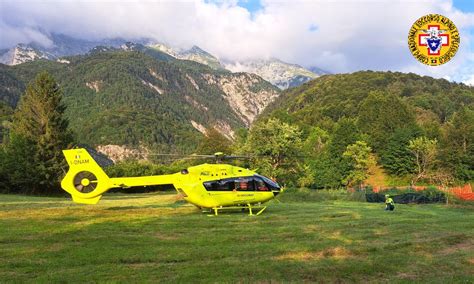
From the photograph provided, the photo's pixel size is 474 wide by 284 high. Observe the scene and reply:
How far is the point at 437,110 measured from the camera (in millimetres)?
154500

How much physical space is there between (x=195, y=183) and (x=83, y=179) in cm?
600

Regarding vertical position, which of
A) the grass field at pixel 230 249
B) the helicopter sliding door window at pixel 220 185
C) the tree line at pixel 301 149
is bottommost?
the grass field at pixel 230 249

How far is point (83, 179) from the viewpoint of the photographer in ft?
71.1

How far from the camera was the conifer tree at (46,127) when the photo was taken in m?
55.5

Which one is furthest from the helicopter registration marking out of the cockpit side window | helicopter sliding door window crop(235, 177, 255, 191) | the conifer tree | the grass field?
the conifer tree

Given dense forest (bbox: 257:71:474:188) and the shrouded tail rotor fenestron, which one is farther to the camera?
dense forest (bbox: 257:71:474:188)

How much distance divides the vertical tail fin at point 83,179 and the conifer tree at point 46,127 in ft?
120

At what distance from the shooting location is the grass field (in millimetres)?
10438

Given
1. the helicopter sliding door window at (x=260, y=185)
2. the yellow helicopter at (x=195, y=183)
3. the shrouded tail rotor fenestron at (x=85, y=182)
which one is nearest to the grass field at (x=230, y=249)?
the yellow helicopter at (x=195, y=183)

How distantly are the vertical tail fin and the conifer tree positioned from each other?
120ft

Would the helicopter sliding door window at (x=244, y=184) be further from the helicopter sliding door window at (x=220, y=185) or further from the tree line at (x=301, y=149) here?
the tree line at (x=301, y=149)

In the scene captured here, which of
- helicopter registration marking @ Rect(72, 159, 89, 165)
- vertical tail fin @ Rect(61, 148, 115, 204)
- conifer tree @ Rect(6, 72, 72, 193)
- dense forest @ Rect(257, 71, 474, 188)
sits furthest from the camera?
dense forest @ Rect(257, 71, 474, 188)

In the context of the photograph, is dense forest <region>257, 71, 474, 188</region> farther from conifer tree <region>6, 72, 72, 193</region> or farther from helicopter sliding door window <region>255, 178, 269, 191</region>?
helicopter sliding door window <region>255, 178, 269, 191</region>

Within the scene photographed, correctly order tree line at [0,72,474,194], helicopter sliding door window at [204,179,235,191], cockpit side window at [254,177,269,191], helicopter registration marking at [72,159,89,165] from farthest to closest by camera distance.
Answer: tree line at [0,72,474,194] → cockpit side window at [254,177,269,191] → helicopter registration marking at [72,159,89,165] → helicopter sliding door window at [204,179,235,191]
